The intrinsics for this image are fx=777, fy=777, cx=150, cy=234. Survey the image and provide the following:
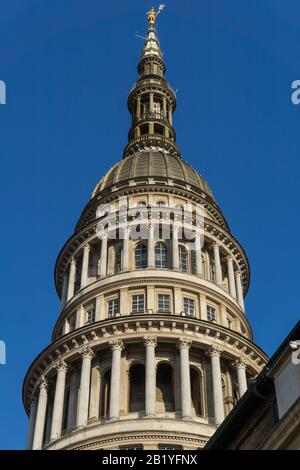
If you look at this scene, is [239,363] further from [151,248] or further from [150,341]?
[151,248]

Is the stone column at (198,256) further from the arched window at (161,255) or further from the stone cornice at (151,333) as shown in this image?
the stone cornice at (151,333)

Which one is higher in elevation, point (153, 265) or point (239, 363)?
point (153, 265)

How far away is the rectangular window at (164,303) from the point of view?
149ft

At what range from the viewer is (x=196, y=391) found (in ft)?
140

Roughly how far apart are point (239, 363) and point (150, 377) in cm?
610

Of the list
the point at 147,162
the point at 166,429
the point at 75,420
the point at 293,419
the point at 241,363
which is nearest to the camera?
the point at 293,419

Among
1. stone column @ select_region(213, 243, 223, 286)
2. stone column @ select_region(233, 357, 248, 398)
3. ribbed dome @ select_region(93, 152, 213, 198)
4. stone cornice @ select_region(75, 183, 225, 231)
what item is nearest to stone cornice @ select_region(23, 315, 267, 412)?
stone column @ select_region(233, 357, 248, 398)

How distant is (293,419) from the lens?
17.8 metres

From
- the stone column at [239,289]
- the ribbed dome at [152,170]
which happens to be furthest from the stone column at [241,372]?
the ribbed dome at [152,170]

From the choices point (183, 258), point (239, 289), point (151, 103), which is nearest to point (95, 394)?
point (183, 258)

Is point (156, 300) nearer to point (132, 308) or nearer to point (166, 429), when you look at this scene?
point (132, 308)

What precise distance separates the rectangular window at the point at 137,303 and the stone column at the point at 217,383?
16.5 feet
